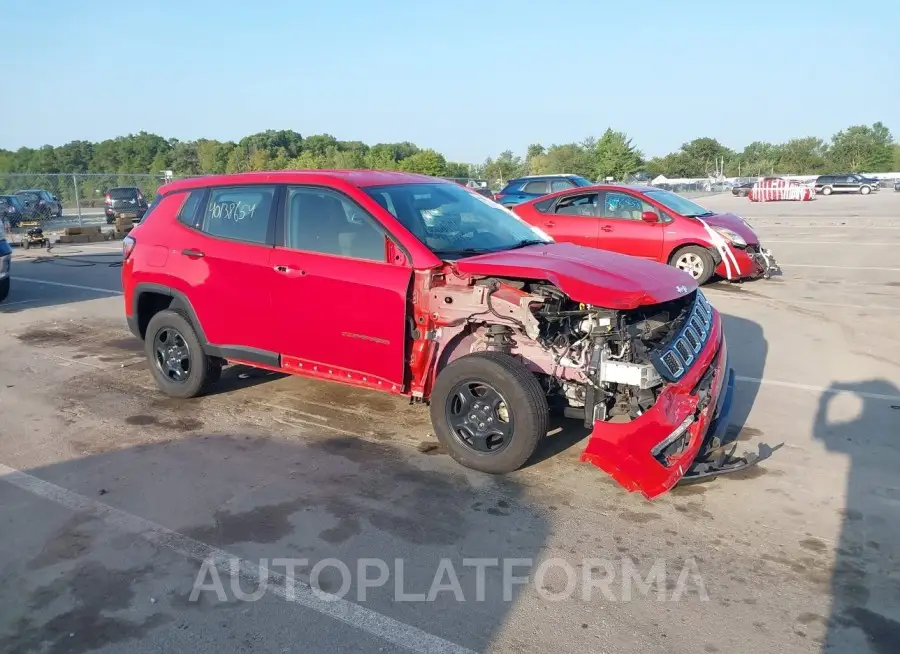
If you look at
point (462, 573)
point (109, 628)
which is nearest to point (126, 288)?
point (109, 628)

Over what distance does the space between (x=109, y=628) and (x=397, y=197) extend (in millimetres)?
3265

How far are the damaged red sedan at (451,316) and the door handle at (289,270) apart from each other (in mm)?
15

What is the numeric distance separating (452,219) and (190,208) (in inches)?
89.7

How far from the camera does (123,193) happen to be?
1062 inches

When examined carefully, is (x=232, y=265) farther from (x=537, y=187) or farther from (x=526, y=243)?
(x=537, y=187)

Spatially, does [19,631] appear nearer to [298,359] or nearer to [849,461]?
[298,359]

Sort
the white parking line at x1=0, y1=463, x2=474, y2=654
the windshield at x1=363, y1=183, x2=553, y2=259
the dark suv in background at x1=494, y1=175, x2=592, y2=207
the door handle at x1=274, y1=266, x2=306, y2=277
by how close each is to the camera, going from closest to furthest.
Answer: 1. the white parking line at x1=0, y1=463, x2=474, y2=654
2. the windshield at x1=363, y1=183, x2=553, y2=259
3. the door handle at x1=274, y1=266, x2=306, y2=277
4. the dark suv in background at x1=494, y1=175, x2=592, y2=207

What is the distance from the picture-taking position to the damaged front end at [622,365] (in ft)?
13.2

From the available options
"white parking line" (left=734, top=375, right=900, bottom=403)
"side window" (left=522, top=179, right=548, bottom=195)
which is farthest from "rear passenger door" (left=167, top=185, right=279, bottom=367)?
"side window" (left=522, top=179, right=548, bottom=195)

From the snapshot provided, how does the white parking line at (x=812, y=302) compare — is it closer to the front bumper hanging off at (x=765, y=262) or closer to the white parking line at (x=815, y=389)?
the front bumper hanging off at (x=765, y=262)

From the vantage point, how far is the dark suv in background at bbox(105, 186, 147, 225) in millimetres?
26547

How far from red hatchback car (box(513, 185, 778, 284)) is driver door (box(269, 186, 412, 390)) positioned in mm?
6942

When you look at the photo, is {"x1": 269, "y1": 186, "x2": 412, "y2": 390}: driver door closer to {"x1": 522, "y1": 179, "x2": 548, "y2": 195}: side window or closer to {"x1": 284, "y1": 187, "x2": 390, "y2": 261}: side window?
{"x1": 284, "y1": 187, "x2": 390, "y2": 261}: side window

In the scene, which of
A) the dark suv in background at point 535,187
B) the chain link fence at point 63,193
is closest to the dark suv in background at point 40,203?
the chain link fence at point 63,193
